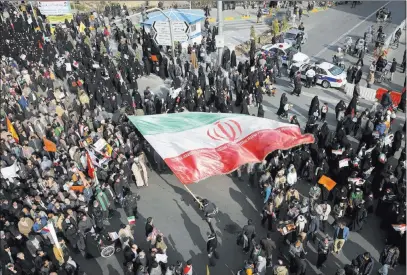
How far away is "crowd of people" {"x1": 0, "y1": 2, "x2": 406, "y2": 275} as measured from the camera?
10922 mm

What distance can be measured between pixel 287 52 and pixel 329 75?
12.6 feet

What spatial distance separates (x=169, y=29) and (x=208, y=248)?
13212mm

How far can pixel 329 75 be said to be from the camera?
20953 mm

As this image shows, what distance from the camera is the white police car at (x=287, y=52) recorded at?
22.9 meters

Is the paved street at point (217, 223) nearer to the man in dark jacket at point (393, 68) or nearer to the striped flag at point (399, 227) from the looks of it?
the striped flag at point (399, 227)

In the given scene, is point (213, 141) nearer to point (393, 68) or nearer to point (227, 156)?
point (227, 156)

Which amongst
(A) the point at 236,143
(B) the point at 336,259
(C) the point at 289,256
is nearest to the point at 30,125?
(A) the point at 236,143

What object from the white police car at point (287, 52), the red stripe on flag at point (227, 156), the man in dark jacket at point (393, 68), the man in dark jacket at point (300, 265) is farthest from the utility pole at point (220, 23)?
the man in dark jacket at point (300, 265)

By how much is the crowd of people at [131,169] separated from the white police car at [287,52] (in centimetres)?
120

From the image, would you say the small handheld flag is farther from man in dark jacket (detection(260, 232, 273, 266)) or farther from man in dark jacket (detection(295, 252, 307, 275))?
man in dark jacket (detection(295, 252, 307, 275))

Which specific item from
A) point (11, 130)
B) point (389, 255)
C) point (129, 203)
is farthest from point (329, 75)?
point (11, 130)

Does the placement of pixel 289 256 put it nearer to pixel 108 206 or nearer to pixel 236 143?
pixel 236 143

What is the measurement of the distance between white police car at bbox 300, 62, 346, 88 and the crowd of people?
150cm

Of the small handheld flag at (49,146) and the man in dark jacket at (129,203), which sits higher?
the small handheld flag at (49,146)
